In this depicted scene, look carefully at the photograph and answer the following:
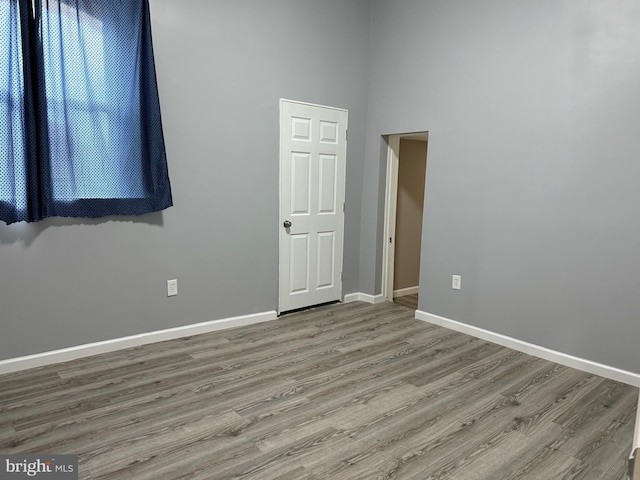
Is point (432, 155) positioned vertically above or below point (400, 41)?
below

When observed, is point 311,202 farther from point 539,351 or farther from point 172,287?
point 539,351

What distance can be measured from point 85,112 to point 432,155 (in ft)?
9.55

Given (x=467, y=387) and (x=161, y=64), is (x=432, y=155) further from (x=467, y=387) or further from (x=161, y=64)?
Result: (x=161, y=64)

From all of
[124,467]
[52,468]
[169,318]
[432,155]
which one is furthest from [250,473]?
[432,155]

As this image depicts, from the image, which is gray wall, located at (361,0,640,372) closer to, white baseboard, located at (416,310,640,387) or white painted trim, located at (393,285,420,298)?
white baseboard, located at (416,310,640,387)

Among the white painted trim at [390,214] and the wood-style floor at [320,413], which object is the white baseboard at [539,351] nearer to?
the wood-style floor at [320,413]

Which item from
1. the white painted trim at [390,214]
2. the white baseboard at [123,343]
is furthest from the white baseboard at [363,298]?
the white baseboard at [123,343]

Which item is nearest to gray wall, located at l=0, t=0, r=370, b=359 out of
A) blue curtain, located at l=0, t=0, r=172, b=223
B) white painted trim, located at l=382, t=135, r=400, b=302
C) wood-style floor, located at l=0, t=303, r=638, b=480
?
blue curtain, located at l=0, t=0, r=172, b=223

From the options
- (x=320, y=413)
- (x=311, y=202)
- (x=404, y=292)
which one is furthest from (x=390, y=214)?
(x=320, y=413)

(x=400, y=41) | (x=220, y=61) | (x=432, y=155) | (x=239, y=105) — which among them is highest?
(x=400, y=41)

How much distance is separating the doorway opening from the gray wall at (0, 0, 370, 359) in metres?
1.02

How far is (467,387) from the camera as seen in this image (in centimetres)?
289

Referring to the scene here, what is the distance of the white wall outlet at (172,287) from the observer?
358 centimetres

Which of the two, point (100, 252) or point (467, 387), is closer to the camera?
point (467, 387)
